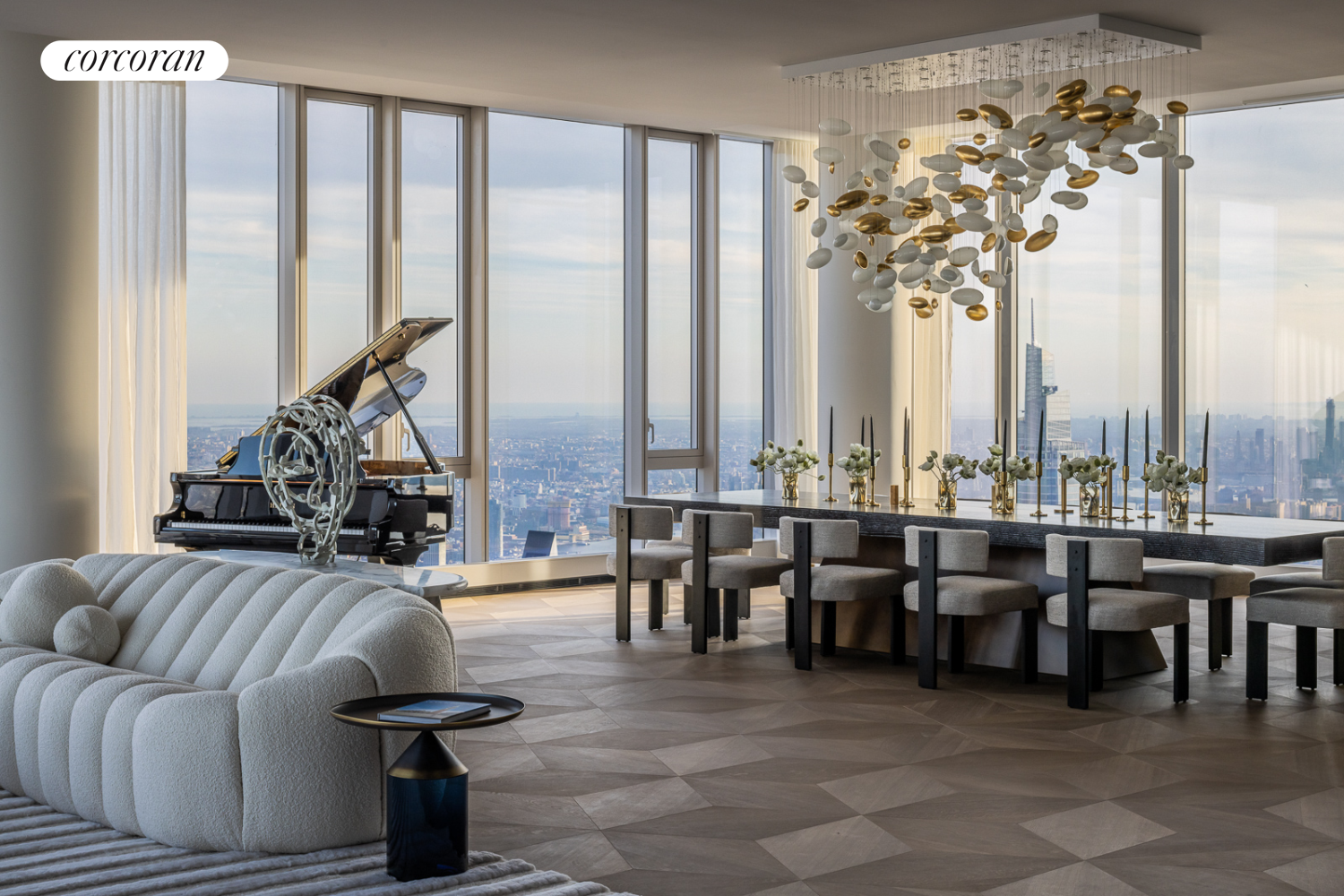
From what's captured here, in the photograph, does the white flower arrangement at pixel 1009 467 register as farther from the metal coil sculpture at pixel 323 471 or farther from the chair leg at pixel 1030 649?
the metal coil sculpture at pixel 323 471

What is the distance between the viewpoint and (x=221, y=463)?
784cm

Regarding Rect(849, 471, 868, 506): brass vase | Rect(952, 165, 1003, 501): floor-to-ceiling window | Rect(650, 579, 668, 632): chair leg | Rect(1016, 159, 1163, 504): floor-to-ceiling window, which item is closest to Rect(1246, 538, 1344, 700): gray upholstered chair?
Rect(849, 471, 868, 506): brass vase

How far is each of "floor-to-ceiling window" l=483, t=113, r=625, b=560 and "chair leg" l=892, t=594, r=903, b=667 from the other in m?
3.98

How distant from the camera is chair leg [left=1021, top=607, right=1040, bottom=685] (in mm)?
6648

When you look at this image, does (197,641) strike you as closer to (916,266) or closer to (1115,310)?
(916,266)

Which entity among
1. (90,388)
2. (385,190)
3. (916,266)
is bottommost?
(90,388)

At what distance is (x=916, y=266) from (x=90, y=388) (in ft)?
15.7

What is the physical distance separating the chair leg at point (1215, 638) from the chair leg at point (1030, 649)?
3.66ft

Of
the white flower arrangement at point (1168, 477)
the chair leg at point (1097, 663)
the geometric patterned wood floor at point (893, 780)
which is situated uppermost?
the white flower arrangement at point (1168, 477)

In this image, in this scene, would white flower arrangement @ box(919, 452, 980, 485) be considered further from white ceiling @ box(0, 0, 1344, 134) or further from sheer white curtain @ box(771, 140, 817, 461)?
sheer white curtain @ box(771, 140, 817, 461)

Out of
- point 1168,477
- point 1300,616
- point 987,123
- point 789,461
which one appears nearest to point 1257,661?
point 1300,616

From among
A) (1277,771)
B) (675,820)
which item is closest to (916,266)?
(1277,771)

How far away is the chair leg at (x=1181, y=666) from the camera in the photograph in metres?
6.13

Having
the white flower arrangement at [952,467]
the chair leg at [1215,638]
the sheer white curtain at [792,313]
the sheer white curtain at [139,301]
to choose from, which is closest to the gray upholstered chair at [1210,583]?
the chair leg at [1215,638]
